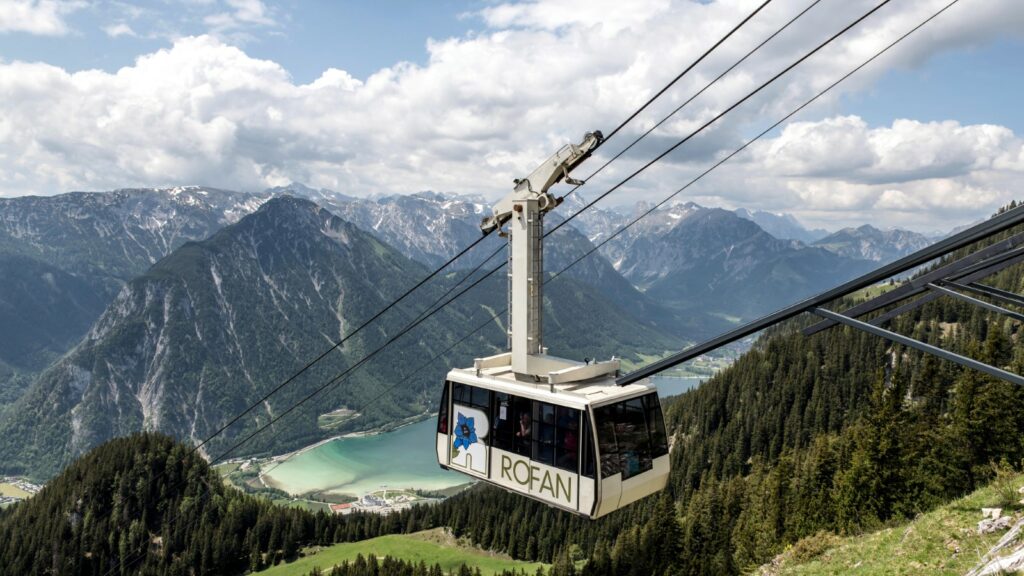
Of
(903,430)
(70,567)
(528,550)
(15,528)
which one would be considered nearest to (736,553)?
(903,430)

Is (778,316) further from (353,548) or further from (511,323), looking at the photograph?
(353,548)

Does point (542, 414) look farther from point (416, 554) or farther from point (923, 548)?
point (416, 554)

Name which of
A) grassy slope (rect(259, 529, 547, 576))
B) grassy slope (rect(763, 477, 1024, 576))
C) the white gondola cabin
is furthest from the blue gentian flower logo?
grassy slope (rect(259, 529, 547, 576))

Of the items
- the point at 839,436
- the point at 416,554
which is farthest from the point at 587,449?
the point at 416,554

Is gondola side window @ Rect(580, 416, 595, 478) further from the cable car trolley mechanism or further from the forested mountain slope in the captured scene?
the forested mountain slope

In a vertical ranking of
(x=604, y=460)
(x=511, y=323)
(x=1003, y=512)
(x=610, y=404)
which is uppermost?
(x=511, y=323)

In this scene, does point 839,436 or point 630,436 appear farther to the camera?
point 839,436

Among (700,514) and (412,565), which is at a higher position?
(700,514)
